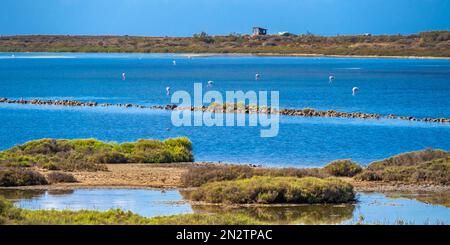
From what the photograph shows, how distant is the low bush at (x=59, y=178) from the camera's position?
25.5 meters

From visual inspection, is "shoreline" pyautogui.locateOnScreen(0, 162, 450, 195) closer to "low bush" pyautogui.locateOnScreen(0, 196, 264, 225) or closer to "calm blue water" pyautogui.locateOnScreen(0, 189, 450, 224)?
"calm blue water" pyautogui.locateOnScreen(0, 189, 450, 224)

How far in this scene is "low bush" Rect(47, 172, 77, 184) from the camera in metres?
25.5

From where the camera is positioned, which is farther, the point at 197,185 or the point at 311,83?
the point at 311,83

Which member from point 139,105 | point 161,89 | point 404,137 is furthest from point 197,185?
point 161,89

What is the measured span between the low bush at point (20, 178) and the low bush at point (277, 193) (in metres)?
5.02

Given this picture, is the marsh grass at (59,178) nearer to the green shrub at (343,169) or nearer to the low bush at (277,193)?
the low bush at (277,193)

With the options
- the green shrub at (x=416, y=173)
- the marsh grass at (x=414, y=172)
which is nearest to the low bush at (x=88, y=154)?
the marsh grass at (x=414, y=172)

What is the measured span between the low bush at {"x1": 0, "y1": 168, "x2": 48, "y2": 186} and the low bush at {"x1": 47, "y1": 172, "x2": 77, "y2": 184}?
361 millimetres

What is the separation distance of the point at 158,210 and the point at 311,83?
88.7 m

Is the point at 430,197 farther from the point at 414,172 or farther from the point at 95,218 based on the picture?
the point at 95,218

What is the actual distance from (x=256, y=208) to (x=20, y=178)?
735cm

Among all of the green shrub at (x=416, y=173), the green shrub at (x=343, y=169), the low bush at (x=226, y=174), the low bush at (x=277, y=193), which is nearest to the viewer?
the low bush at (x=277, y=193)

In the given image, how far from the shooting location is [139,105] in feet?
229
